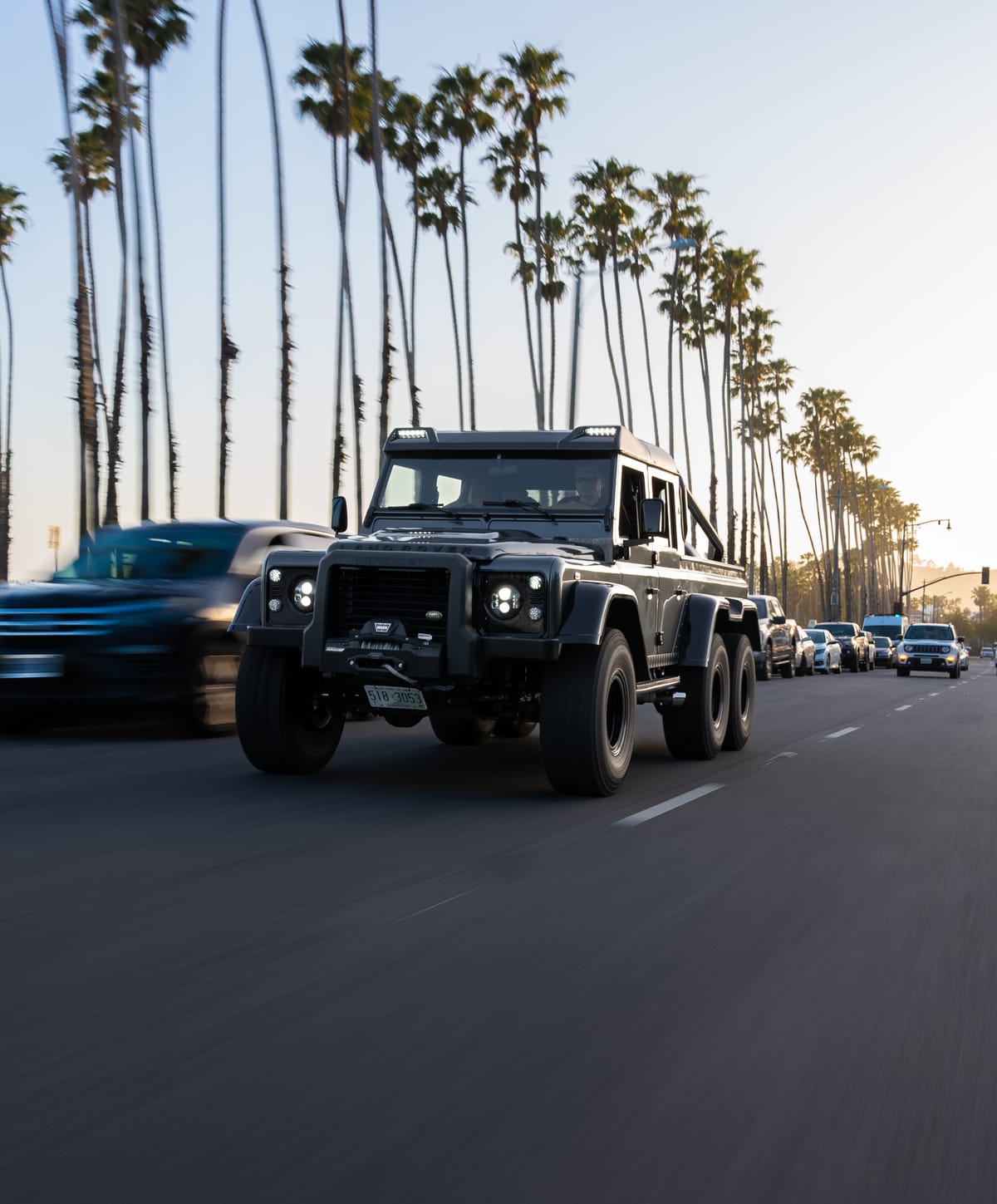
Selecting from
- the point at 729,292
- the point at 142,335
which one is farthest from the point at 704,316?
the point at 142,335

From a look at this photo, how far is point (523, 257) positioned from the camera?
5831cm

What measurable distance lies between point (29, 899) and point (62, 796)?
3.12 m

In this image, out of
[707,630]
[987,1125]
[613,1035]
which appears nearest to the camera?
[987,1125]

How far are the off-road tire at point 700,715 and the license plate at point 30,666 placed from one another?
17.0ft

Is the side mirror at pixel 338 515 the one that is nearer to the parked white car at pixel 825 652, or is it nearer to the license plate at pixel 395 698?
the license plate at pixel 395 698

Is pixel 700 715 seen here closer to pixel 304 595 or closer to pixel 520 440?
pixel 520 440

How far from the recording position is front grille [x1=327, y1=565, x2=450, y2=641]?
329 inches

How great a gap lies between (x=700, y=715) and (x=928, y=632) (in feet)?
125

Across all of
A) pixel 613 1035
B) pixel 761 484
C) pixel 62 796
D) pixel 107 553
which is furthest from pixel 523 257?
pixel 613 1035

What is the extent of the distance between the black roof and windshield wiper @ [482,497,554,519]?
0.42 metres

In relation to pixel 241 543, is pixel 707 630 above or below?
below

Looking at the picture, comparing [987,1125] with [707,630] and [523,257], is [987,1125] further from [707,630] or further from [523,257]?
[523,257]

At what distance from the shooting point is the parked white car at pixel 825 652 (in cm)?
4469

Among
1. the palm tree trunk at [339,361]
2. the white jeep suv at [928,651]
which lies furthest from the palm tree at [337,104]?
the white jeep suv at [928,651]
